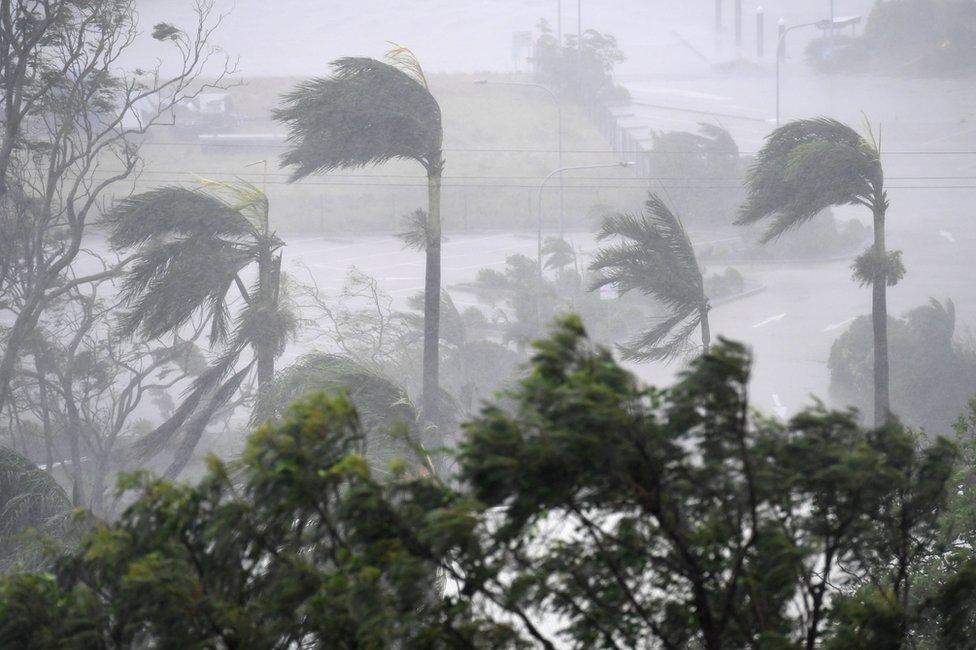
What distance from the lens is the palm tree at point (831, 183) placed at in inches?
548

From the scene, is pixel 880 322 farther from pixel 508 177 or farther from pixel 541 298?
pixel 508 177

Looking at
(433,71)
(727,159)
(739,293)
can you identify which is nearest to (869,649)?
(739,293)

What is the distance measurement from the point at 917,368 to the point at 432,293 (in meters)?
11.4

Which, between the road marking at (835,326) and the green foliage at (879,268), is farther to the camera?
the road marking at (835,326)

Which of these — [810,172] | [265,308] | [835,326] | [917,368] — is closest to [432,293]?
[265,308]

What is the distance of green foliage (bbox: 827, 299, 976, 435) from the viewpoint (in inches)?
797

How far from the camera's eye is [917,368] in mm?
20938

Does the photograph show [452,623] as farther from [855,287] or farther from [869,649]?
[855,287]

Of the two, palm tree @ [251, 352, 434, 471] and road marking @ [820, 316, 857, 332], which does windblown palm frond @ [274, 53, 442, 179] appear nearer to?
palm tree @ [251, 352, 434, 471]

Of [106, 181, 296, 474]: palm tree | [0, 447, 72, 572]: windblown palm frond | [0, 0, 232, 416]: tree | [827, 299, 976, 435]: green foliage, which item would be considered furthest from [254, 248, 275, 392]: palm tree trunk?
[827, 299, 976, 435]: green foliage

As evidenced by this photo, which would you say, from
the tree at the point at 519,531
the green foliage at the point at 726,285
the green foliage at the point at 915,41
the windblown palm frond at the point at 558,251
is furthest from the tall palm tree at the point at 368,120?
the green foliage at the point at 915,41

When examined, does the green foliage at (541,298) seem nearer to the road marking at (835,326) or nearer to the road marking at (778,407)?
the road marking at (778,407)

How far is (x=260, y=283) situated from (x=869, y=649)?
12.1 m

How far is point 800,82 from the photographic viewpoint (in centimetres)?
4131
